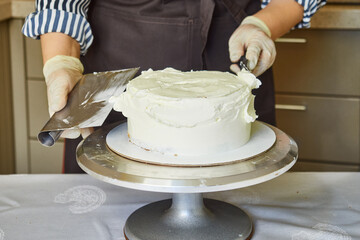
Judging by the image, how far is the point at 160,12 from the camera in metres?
1.28

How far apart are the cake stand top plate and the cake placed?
0.05 meters

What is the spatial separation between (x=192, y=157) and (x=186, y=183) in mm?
88

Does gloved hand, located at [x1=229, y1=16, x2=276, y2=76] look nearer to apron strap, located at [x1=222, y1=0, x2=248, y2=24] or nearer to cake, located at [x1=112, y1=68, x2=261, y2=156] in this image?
apron strap, located at [x1=222, y1=0, x2=248, y2=24]

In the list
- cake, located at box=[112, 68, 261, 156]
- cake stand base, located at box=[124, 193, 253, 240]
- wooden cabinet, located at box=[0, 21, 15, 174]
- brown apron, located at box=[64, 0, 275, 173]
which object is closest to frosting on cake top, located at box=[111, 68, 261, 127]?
cake, located at box=[112, 68, 261, 156]

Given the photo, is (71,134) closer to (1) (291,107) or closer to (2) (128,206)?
(2) (128,206)

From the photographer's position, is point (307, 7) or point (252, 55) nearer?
point (252, 55)

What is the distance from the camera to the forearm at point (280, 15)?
1282 mm

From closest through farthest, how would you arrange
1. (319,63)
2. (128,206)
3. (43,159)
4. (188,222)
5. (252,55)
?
1. (188,222)
2. (128,206)
3. (252,55)
4. (319,63)
5. (43,159)

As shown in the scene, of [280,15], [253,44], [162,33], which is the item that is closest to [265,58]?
[253,44]

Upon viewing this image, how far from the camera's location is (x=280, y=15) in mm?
1299

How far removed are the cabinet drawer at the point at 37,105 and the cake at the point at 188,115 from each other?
1543mm

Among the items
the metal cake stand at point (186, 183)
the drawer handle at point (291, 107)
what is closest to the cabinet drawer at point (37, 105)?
the drawer handle at point (291, 107)

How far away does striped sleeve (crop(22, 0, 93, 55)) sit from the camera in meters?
1.19

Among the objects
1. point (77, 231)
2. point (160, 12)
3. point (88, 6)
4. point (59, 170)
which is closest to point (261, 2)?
point (160, 12)
